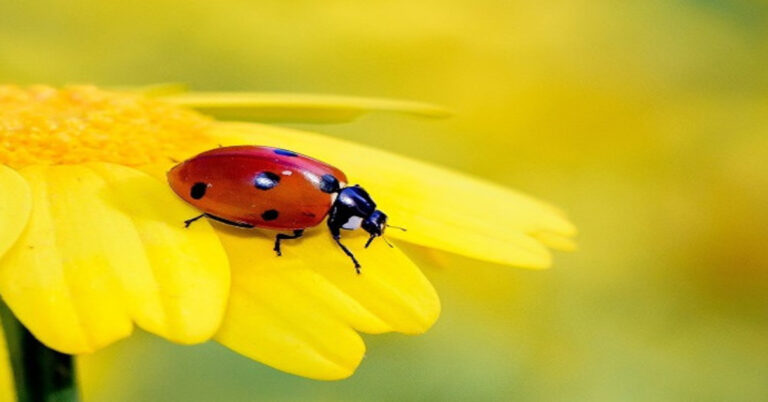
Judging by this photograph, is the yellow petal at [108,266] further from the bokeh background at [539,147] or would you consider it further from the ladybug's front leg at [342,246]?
the bokeh background at [539,147]

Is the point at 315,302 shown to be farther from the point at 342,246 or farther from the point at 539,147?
the point at 539,147

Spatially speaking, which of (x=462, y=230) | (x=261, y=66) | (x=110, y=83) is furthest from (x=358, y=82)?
(x=462, y=230)

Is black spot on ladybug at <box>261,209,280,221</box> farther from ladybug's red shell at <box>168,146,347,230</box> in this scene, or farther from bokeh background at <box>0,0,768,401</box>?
bokeh background at <box>0,0,768,401</box>

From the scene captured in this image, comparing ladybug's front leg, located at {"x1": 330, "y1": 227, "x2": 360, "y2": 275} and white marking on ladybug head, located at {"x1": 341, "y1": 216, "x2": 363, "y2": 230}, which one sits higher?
white marking on ladybug head, located at {"x1": 341, "y1": 216, "x2": 363, "y2": 230}

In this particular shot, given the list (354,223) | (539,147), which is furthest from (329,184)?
(539,147)

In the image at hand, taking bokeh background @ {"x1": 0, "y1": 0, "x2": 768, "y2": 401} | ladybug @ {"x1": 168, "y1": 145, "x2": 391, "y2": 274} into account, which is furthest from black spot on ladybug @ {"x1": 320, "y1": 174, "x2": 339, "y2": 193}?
bokeh background @ {"x1": 0, "y1": 0, "x2": 768, "y2": 401}
